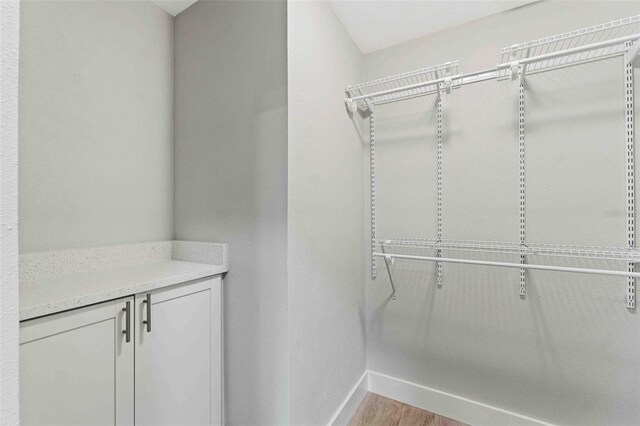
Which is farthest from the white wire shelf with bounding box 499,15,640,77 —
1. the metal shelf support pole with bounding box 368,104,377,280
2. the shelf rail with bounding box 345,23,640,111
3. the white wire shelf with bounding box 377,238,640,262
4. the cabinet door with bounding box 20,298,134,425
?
the cabinet door with bounding box 20,298,134,425

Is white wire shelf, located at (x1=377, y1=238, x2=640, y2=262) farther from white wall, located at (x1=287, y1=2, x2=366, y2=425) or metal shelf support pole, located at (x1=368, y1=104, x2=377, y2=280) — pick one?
white wall, located at (x1=287, y1=2, x2=366, y2=425)

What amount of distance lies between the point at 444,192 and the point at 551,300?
78 centimetres

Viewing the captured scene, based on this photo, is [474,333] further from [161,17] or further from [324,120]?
[161,17]

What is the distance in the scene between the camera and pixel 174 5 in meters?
1.59

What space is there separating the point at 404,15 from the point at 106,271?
6.84 feet

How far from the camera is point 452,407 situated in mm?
1698

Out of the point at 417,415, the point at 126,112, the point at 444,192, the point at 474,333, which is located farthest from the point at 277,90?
the point at 417,415

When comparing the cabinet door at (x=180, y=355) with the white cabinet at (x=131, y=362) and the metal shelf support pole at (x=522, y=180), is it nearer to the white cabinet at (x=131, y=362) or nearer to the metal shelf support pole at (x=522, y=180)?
the white cabinet at (x=131, y=362)

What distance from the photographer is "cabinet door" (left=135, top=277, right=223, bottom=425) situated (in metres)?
1.08

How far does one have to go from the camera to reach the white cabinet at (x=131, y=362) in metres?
0.84
